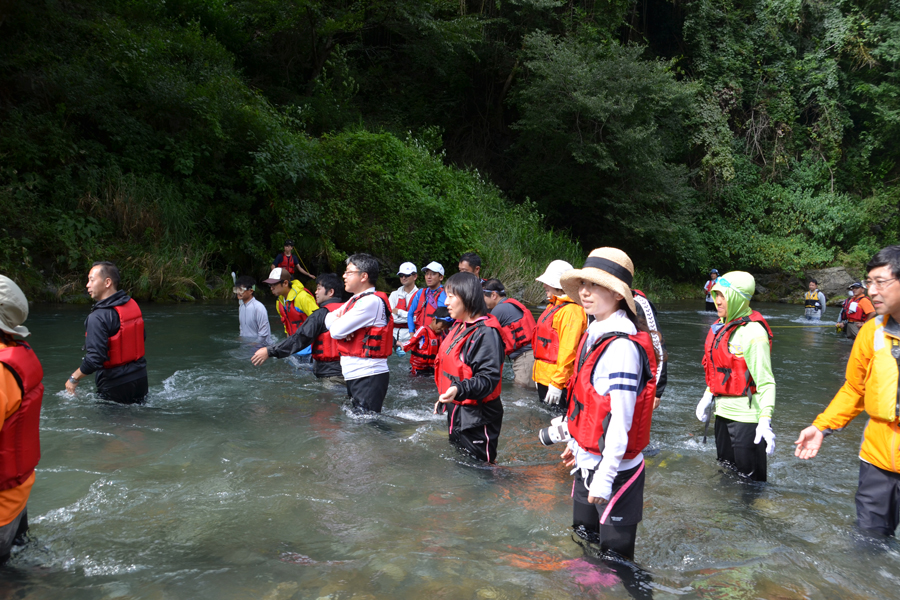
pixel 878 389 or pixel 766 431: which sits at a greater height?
pixel 878 389

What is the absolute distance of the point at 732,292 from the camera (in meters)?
4.81

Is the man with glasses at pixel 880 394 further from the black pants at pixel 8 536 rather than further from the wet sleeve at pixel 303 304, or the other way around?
the wet sleeve at pixel 303 304

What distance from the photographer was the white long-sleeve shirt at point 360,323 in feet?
19.6

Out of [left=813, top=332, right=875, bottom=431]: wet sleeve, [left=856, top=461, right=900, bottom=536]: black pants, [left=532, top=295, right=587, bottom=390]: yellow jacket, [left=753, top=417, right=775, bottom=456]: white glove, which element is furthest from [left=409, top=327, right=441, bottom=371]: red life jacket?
[left=856, top=461, right=900, bottom=536]: black pants

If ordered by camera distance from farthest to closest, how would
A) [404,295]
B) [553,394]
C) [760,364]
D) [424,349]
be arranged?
1. [404,295]
2. [424,349]
3. [553,394]
4. [760,364]

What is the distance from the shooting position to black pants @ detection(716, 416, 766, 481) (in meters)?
4.88

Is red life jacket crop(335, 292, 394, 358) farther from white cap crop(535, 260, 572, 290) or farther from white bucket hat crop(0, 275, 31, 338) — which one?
white bucket hat crop(0, 275, 31, 338)

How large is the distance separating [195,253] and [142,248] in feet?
4.49

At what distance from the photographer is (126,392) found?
6629mm

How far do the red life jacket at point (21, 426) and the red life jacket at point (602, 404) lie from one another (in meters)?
2.74

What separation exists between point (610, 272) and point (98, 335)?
5070 millimetres

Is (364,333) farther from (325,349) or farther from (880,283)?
(880,283)

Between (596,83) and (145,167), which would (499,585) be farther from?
(596,83)

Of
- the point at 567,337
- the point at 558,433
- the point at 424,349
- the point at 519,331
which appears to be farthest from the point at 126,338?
the point at 558,433
